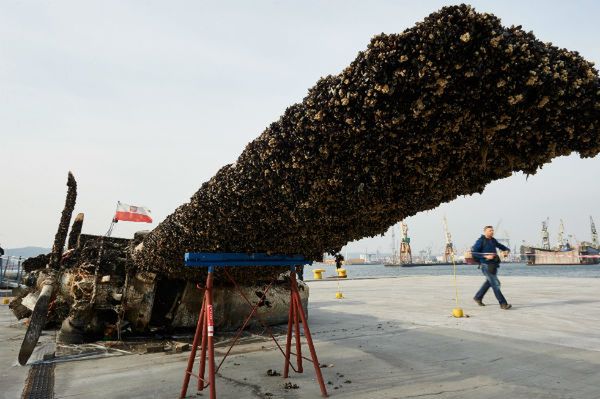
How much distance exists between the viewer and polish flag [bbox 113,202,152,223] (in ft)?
52.9

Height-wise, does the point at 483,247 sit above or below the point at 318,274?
above

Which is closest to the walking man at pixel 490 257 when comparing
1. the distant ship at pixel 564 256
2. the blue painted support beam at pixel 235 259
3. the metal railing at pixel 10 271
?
the blue painted support beam at pixel 235 259

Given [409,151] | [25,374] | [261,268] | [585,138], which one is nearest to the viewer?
[585,138]

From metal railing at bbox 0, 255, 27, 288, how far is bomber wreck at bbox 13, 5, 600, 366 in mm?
23527

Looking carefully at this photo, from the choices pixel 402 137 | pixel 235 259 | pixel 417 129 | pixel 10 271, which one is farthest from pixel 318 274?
pixel 417 129

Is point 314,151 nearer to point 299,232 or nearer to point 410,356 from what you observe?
point 299,232

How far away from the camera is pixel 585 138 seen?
3062mm

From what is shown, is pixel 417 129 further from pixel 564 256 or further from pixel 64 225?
pixel 564 256

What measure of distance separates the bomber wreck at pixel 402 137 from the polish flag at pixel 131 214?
10689 mm

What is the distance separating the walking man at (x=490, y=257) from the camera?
12227 mm

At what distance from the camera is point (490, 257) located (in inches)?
482

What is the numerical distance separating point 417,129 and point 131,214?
15534 millimetres

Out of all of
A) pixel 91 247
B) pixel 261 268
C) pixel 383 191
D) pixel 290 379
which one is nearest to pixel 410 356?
pixel 290 379

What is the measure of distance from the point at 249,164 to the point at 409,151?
7.22 feet
